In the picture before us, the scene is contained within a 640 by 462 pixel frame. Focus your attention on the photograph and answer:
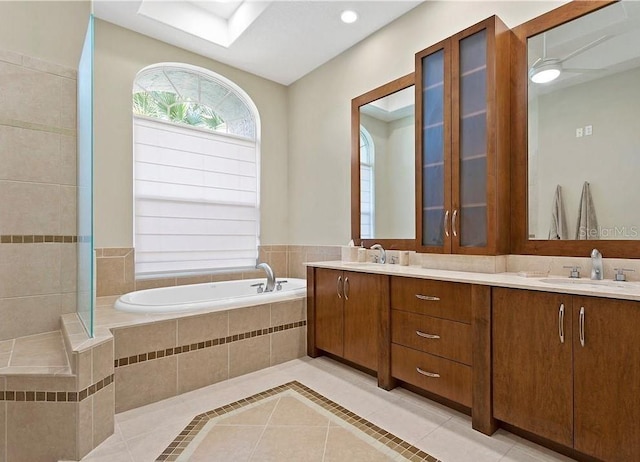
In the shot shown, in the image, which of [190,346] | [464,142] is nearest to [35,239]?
[190,346]

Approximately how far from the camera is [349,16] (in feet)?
9.48

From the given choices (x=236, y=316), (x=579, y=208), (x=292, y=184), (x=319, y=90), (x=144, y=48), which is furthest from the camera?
(x=292, y=184)

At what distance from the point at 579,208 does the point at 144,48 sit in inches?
145

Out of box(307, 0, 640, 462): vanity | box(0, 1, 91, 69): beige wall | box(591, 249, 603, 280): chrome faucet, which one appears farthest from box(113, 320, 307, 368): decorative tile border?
box(0, 1, 91, 69): beige wall

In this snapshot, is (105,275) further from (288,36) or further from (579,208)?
(579,208)

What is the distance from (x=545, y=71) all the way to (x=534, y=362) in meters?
1.67

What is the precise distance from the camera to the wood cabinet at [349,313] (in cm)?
230

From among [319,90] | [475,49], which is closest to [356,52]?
[319,90]

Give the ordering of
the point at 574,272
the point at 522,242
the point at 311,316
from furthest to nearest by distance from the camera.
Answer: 1. the point at 311,316
2. the point at 522,242
3. the point at 574,272

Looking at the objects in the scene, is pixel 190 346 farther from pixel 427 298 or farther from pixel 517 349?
pixel 517 349

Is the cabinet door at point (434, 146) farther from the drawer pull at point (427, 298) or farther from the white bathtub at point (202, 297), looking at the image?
the white bathtub at point (202, 297)

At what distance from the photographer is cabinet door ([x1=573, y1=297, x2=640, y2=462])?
4.29ft

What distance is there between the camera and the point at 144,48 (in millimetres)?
3162

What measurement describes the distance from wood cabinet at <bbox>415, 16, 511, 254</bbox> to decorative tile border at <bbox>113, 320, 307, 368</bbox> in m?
1.28
